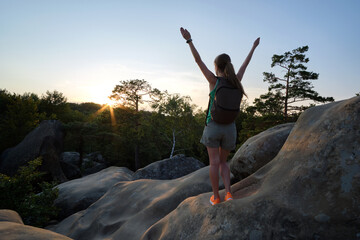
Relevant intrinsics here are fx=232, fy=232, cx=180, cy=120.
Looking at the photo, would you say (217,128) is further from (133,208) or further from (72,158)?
(72,158)

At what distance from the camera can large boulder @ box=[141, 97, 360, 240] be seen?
256 cm

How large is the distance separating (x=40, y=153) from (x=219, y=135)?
69.1ft

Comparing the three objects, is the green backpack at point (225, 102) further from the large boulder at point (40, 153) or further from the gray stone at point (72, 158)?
the gray stone at point (72, 158)

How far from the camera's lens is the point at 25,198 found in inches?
390

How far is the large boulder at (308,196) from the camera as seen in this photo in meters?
2.56

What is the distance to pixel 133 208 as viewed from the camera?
23.6ft

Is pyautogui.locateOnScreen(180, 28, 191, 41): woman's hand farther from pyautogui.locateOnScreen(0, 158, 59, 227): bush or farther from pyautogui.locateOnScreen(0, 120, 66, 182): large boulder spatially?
pyautogui.locateOnScreen(0, 120, 66, 182): large boulder

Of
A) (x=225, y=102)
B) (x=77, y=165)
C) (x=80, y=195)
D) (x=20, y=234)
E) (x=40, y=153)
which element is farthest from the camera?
(x=77, y=165)

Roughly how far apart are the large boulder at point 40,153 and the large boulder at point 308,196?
66.4 ft

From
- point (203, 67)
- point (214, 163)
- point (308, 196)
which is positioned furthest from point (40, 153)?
point (308, 196)

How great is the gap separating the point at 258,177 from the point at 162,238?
78.8 inches

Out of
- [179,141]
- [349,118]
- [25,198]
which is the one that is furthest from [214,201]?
[179,141]

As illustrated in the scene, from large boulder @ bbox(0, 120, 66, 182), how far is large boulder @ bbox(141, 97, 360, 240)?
20.2 meters

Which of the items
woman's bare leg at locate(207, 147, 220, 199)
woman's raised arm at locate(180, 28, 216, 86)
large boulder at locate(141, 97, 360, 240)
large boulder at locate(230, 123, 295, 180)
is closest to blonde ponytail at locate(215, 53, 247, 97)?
woman's raised arm at locate(180, 28, 216, 86)
